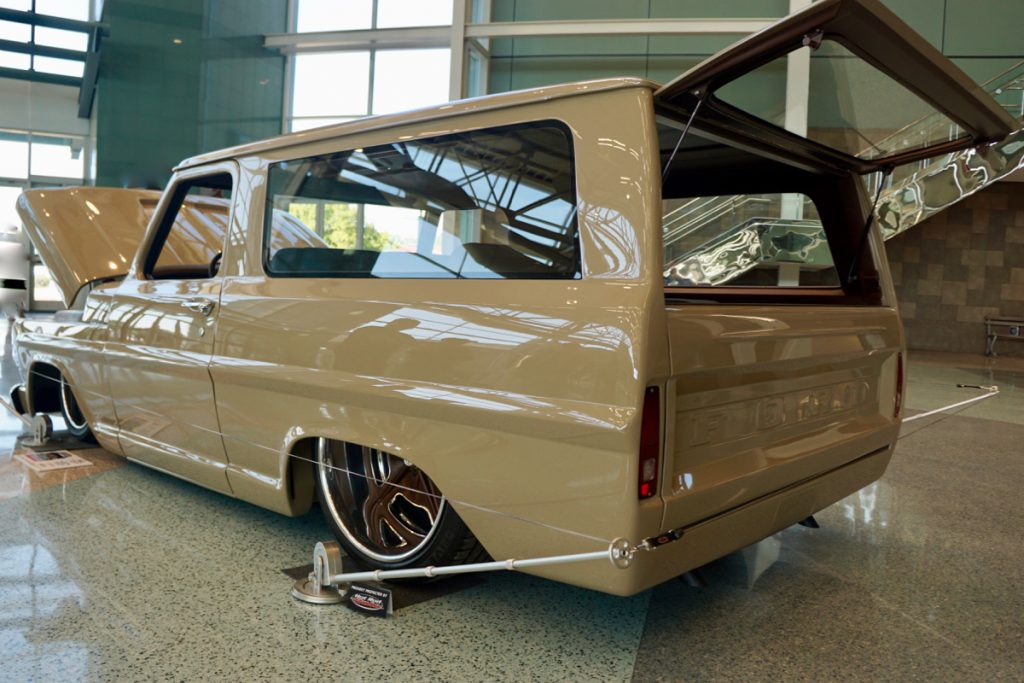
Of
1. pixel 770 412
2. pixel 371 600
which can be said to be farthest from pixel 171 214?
pixel 770 412

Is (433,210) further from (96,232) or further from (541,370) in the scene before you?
(96,232)

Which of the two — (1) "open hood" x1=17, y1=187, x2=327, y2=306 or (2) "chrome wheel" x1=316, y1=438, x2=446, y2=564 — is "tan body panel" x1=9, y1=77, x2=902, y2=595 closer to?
(2) "chrome wheel" x1=316, y1=438, x2=446, y2=564

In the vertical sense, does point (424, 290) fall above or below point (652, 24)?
below

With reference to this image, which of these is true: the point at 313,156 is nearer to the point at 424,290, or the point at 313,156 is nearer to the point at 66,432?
the point at 424,290

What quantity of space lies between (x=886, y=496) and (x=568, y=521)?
3.20 metres

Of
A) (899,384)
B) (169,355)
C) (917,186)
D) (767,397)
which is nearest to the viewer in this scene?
(767,397)

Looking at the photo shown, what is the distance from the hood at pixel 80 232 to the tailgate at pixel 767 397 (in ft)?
11.7

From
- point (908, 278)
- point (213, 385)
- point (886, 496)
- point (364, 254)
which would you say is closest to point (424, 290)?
point (364, 254)

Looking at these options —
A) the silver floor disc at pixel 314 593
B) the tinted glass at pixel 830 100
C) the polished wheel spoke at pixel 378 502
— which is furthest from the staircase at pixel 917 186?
the silver floor disc at pixel 314 593

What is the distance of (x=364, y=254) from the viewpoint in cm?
282

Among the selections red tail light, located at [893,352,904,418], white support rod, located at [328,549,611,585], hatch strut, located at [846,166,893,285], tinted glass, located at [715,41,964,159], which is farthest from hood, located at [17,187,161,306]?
tinted glass, located at [715,41,964,159]

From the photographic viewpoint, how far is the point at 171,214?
3842 mm

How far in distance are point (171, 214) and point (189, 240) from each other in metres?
0.75

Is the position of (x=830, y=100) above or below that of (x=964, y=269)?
above
